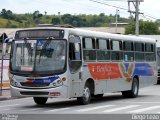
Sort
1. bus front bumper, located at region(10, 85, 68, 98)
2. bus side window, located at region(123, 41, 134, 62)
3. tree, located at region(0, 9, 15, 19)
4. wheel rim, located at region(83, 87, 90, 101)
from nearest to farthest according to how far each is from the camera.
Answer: bus front bumper, located at region(10, 85, 68, 98)
wheel rim, located at region(83, 87, 90, 101)
bus side window, located at region(123, 41, 134, 62)
tree, located at region(0, 9, 15, 19)

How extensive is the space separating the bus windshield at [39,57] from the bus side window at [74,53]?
0.33 meters

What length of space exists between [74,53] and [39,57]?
132 cm

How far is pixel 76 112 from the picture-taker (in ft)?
57.3

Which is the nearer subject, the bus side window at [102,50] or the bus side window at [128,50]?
the bus side window at [102,50]

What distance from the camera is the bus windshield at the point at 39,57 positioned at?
19.2 metres

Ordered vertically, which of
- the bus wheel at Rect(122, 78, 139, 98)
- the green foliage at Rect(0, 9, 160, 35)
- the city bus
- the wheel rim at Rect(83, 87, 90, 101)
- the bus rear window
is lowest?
the bus wheel at Rect(122, 78, 139, 98)

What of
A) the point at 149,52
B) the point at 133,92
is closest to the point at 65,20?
the point at 149,52

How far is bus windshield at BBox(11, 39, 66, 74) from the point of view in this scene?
1916 centimetres

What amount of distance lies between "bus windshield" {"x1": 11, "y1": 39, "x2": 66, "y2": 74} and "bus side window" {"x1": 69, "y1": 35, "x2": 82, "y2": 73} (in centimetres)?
33

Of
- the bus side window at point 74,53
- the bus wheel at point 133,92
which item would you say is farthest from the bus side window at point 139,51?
the bus side window at point 74,53

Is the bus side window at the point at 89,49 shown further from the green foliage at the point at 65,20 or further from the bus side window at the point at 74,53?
the green foliage at the point at 65,20

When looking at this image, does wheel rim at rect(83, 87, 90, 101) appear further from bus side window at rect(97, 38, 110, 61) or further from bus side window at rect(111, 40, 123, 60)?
bus side window at rect(111, 40, 123, 60)

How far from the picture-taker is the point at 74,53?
776 inches

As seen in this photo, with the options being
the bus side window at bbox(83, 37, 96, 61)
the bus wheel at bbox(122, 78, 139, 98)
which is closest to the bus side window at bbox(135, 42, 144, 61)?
the bus wheel at bbox(122, 78, 139, 98)
